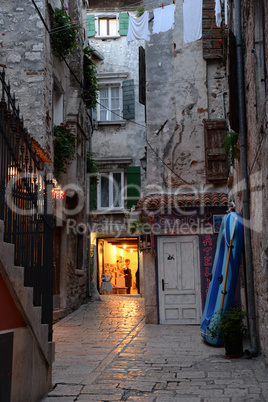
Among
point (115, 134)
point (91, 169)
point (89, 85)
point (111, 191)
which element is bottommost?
point (111, 191)

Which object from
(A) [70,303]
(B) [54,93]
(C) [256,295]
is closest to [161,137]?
(B) [54,93]

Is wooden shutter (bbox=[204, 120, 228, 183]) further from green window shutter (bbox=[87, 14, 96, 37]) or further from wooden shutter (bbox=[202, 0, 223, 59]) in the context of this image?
green window shutter (bbox=[87, 14, 96, 37])

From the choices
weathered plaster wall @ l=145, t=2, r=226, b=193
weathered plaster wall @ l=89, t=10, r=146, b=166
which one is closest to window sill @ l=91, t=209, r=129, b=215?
weathered plaster wall @ l=89, t=10, r=146, b=166

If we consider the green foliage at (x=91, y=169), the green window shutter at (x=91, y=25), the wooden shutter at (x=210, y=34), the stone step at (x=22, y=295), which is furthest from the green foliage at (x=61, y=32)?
the stone step at (x=22, y=295)

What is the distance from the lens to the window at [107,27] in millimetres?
21000

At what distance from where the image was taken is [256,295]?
23.9 ft

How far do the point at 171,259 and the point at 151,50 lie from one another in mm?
6171

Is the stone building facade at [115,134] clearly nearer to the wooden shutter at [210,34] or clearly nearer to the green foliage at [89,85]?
the green foliage at [89,85]

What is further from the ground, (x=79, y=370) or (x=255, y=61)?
(x=255, y=61)

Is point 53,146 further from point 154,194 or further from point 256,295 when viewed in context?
point 256,295

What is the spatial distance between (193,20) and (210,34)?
1.38m

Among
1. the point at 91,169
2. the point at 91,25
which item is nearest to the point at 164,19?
the point at 91,169

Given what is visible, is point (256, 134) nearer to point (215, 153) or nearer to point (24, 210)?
point (24, 210)

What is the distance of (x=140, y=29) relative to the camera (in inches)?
486
